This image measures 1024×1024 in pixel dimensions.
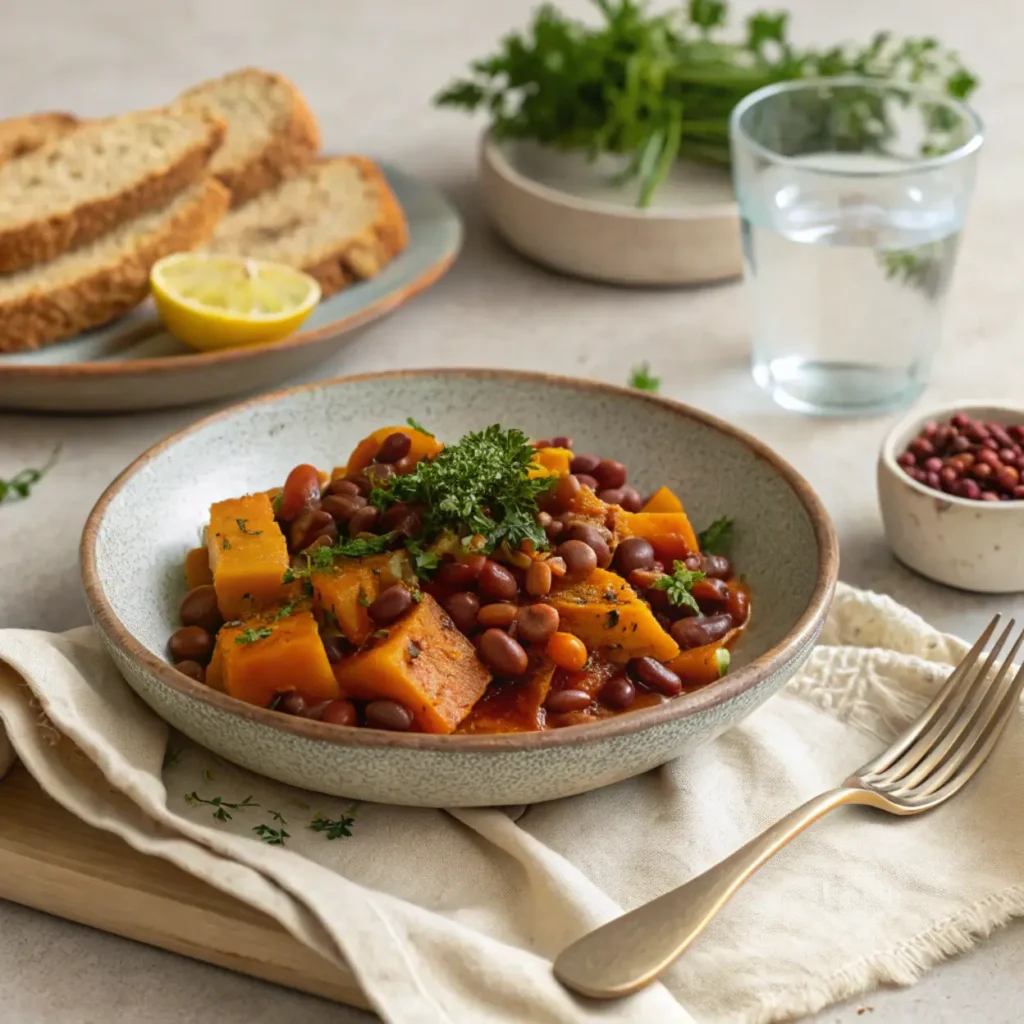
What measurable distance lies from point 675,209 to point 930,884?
2.86 meters

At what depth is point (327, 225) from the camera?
14.7ft

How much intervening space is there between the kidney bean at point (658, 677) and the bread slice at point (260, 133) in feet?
9.30

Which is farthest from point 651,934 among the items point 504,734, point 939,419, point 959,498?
point 939,419

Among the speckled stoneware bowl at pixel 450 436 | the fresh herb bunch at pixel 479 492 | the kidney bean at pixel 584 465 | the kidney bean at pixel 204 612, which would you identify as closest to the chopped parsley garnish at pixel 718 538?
the speckled stoneware bowl at pixel 450 436

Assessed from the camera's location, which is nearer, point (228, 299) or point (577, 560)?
point (577, 560)

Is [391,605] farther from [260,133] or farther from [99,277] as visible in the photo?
[260,133]

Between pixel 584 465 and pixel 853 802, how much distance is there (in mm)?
911

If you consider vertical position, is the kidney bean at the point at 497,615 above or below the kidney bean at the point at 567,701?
above

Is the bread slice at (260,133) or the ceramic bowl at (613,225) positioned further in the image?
the bread slice at (260,133)

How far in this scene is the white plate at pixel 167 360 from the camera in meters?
3.69

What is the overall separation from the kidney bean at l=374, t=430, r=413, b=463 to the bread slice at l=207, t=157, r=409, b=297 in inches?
60.8

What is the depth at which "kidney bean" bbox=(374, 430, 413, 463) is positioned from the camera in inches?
111

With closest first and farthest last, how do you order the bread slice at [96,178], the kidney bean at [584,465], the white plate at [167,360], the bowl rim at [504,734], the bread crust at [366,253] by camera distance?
the bowl rim at [504,734] < the kidney bean at [584,465] < the white plate at [167,360] < the bread slice at [96,178] < the bread crust at [366,253]

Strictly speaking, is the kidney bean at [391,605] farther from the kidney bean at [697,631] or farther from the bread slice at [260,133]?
the bread slice at [260,133]
